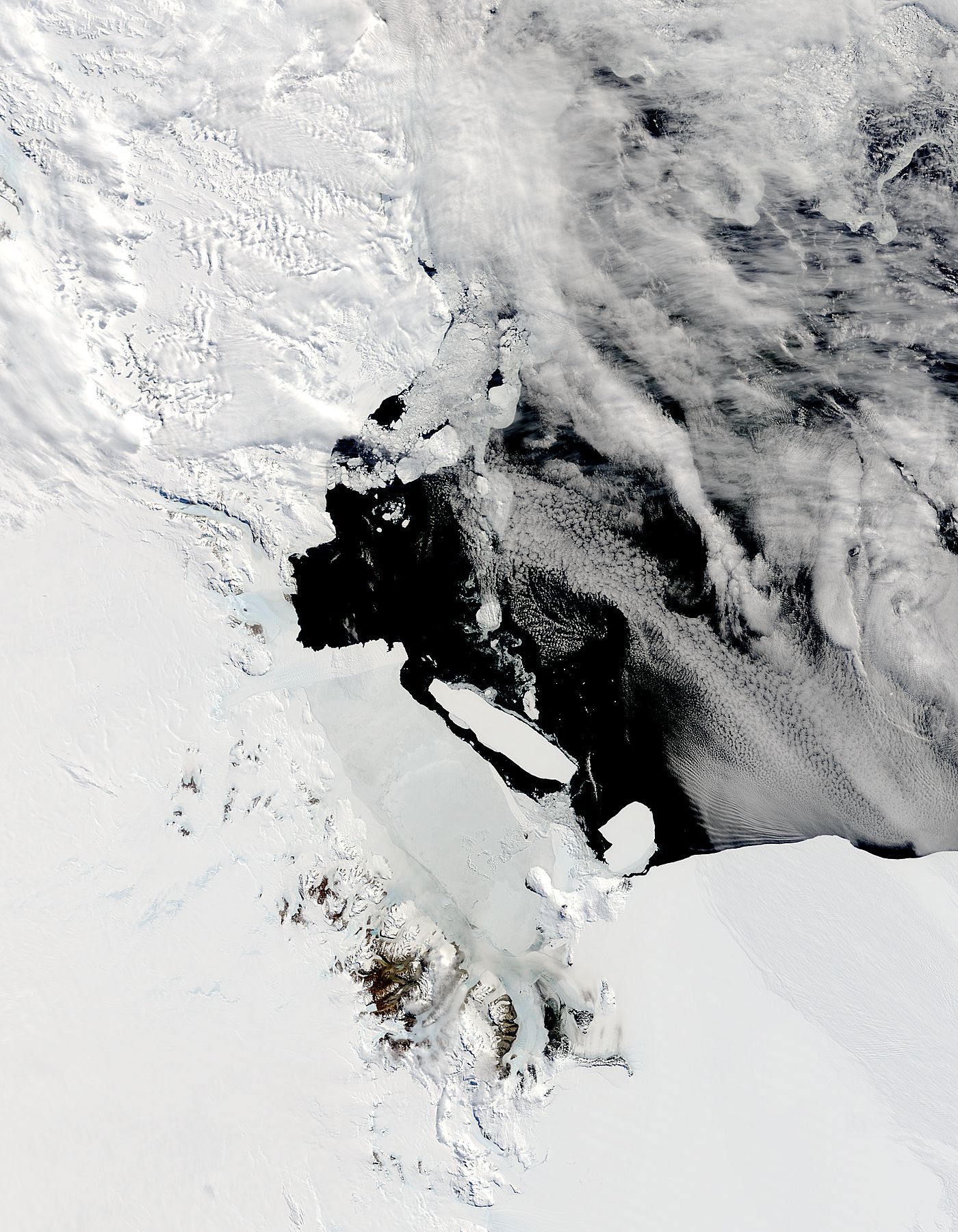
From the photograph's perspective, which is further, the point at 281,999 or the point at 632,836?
the point at 632,836

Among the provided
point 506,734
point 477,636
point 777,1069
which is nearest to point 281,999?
point 506,734

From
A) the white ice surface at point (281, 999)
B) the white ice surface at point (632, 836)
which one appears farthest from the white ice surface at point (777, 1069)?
the white ice surface at point (632, 836)

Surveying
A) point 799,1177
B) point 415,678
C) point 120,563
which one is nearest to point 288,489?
point 120,563

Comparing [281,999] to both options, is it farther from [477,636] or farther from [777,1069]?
[777,1069]

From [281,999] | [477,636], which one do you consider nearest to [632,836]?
[477,636]

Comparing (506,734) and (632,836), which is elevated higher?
(506,734)

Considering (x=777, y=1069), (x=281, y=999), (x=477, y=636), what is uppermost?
(x=477, y=636)

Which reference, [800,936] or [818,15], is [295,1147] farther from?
[818,15]
